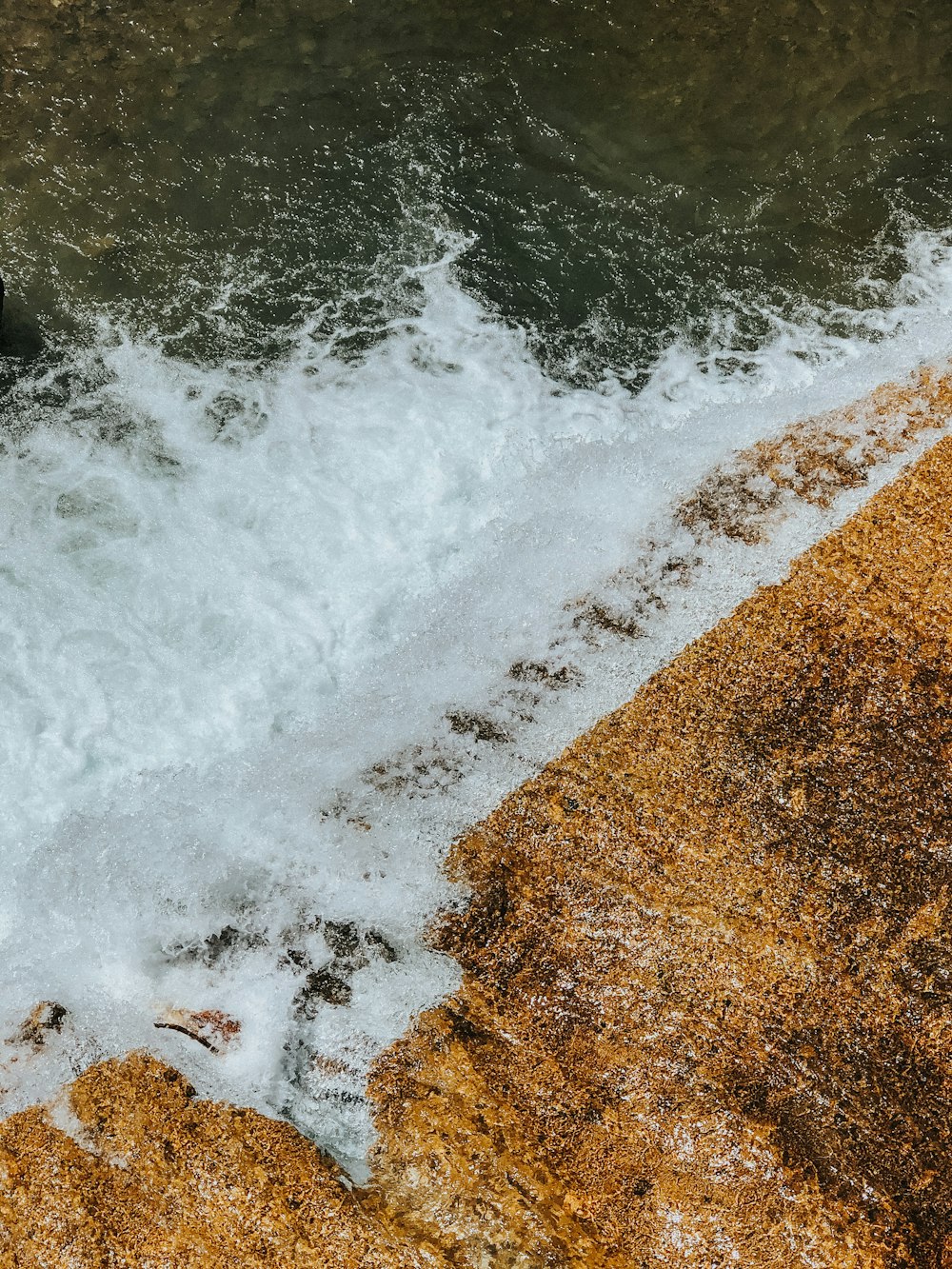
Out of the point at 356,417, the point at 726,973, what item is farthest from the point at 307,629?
the point at 726,973

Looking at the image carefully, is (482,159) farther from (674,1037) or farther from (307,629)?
(674,1037)

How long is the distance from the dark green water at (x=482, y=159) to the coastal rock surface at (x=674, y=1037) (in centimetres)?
156

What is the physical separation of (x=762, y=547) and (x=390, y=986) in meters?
1.90

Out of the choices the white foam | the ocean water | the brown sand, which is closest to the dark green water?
the ocean water

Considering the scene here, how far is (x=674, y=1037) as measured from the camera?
2.56 metres

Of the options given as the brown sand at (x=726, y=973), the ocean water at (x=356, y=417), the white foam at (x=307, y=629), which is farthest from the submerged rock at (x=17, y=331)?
the brown sand at (x=726, y=973)

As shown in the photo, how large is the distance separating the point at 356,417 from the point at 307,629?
899 millimetres

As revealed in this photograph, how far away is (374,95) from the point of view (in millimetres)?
3963

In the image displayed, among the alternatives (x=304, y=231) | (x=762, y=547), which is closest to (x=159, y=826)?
(x=762, y=547)

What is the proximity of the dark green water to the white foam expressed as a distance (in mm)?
222

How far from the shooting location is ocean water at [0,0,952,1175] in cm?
277

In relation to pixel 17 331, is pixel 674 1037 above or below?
below

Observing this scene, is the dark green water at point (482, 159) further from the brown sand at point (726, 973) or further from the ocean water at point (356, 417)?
the brown sand at point (726, 973)

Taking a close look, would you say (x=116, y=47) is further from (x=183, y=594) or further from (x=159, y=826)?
(x=159, y=826)
